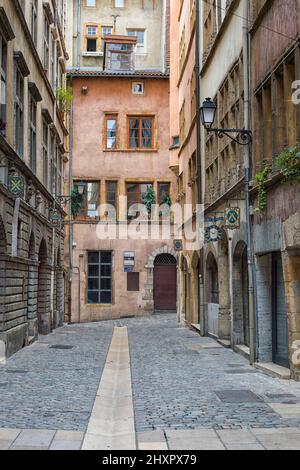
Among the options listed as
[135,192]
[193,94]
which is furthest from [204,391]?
[135,192]

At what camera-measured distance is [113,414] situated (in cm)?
881

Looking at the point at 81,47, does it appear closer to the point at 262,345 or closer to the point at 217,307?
the point at 217,307

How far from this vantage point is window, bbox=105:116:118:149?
117 feet

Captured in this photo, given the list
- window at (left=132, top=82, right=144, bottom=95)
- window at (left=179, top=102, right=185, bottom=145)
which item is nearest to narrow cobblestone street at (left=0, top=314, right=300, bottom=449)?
window at (left=179, top=102, right=185, bottom=145)

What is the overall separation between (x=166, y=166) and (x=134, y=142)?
217cm

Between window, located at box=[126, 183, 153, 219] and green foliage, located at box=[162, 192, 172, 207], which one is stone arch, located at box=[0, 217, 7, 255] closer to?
window, located at box=[126, 183, 153, 219]

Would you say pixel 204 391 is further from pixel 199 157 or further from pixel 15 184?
pixel 199 157

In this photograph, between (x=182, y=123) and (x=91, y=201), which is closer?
(x=182, y=123)

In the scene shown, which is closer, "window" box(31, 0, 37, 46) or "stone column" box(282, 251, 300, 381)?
"stone column" box(282, 251, 300, 381)

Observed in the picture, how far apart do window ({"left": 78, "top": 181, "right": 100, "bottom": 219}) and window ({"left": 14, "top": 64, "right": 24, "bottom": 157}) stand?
16.6 meters

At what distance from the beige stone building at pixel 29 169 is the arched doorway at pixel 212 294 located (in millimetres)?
5400

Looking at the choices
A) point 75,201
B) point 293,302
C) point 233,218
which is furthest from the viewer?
point 75,201

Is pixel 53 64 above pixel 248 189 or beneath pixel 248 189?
above

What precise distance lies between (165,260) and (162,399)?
83.8 feet
